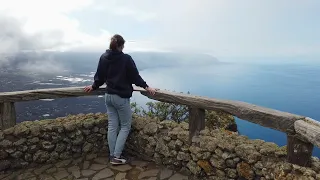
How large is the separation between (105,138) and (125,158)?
2.18 feet

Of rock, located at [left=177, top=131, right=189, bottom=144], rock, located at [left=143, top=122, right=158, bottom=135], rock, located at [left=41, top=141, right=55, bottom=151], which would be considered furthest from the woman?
rock, located at [left=41, top=141, right=55, bottom=151]

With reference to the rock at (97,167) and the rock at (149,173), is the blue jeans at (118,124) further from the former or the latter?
the rock at (149,173)

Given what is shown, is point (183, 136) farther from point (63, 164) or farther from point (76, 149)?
point (63, 164)

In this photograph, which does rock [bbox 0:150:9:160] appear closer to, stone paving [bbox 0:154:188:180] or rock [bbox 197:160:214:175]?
stone paving [bbox 0:154:188:180]

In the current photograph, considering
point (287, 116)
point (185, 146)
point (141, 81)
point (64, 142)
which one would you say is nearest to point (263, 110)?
point (287, 116)

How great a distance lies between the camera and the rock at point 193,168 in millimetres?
4531

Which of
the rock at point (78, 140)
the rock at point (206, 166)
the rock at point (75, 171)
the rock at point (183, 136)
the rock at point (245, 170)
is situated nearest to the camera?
the rock at point (245, 170)

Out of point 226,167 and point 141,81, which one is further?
point 141,81

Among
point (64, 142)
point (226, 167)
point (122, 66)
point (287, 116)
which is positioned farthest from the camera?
point (64, 142)

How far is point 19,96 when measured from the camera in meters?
5.11

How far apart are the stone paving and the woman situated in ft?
0.78

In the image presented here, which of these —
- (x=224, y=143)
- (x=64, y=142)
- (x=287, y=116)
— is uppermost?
(x=287, y=116)

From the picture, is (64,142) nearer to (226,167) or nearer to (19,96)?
(19,96)

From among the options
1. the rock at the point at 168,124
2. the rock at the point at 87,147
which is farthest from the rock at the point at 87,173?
the rock at the point at 168,124
